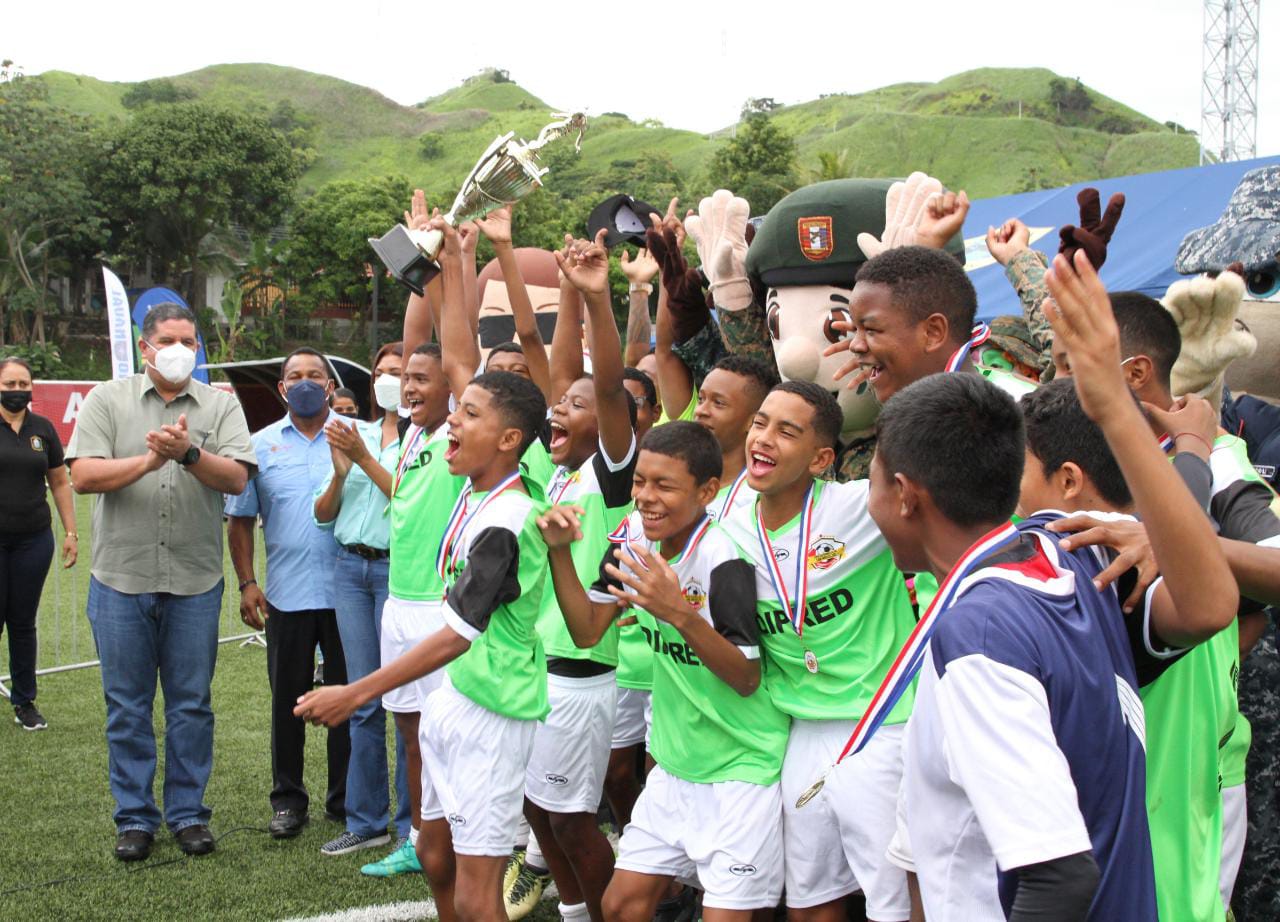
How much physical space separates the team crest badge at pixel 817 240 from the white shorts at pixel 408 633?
6.85ft

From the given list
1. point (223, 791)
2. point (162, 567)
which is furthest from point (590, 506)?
point (223, 791)

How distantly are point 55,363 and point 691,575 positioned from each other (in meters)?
42.1

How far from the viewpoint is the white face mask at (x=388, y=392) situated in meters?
6.61

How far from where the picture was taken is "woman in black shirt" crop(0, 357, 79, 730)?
313 inches

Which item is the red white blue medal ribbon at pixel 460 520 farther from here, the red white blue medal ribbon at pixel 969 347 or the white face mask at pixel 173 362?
the white face mask at pixel 173 362

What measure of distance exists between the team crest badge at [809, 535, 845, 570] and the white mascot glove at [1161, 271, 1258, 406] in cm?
102

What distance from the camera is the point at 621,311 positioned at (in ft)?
135

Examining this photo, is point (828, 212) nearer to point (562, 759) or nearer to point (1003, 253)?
point (1003, 253)

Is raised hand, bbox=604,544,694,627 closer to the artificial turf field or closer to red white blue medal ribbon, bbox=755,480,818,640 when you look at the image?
red white blue medal ribbon, bbox=755,480,818,640

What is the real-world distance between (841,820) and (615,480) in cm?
169

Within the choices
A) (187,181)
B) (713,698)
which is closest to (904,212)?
(713,698)

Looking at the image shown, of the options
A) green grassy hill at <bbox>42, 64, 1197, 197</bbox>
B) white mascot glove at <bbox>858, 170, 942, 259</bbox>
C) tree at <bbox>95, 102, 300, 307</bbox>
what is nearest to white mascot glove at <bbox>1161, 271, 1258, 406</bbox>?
white mascot glove at <bbox>858, 170, 942, 259</bbox>

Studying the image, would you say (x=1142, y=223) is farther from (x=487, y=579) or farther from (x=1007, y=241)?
(x=487, y=579)

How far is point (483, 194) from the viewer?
563 cm
